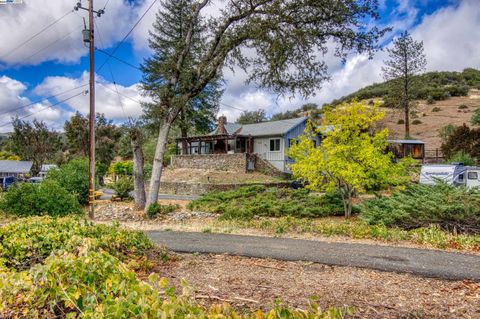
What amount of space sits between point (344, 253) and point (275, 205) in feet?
22.7

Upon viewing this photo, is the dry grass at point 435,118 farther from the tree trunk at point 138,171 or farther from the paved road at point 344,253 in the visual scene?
the paved road at point 344,253

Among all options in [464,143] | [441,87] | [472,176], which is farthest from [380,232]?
[441,87]

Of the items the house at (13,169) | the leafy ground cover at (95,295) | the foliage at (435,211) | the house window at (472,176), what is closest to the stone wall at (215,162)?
the house window at (472,176)

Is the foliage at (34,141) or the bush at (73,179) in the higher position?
the foliage at (34,141)

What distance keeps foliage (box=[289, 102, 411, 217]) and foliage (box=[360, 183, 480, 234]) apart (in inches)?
54.2

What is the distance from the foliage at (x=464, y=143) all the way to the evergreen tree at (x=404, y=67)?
8174 mm

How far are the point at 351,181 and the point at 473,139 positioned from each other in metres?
20.6

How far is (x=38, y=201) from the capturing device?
11.5m

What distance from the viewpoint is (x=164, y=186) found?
26.8m

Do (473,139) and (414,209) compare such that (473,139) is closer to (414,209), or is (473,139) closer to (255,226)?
(414,209)

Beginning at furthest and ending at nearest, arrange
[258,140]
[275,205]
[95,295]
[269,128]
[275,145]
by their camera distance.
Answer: [258,140]
[269,128]
[275,145]
[275,205]
[95,295]

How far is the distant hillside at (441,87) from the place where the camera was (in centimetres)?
5816

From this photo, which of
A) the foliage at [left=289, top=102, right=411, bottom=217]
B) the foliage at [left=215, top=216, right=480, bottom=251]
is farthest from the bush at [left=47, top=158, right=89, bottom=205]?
the foliage at [left=289, top=102, right=411, bottom=217]

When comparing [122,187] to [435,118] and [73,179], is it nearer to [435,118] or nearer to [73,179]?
[73,179]
